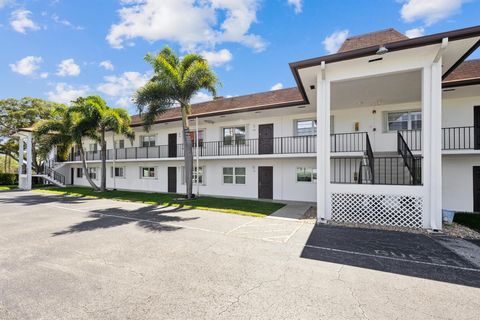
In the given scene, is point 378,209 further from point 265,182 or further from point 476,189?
point 265,182

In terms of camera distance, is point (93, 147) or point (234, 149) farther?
point (93, 147)

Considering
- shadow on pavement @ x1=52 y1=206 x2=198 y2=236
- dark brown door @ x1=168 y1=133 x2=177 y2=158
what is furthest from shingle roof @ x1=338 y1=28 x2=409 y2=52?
dark brown door @ x1=168 y1=133 x2=177 y2=158

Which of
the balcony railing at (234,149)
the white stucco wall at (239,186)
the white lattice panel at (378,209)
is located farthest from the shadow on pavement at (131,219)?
the balcony railing at (234,149)

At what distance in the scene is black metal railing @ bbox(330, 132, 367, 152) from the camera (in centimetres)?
1227

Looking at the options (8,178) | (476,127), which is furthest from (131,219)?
(8,178)

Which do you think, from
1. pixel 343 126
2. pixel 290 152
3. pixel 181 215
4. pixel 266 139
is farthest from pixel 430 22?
pixel 181 215

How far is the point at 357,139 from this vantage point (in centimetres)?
1242

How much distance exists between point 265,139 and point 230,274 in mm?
11610

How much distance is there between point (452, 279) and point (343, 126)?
985cm

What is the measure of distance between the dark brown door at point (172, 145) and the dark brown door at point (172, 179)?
1171 mm

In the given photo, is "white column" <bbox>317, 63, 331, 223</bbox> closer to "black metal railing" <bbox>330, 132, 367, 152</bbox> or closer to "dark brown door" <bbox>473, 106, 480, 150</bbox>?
"black metal railing" <bbox>330, 132, 367, 152</bbox>

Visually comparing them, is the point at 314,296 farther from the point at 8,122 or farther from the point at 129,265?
the point at 8,122

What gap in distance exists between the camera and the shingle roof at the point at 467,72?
989 centimetres

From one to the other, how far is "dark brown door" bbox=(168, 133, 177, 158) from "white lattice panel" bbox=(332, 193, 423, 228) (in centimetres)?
1358
